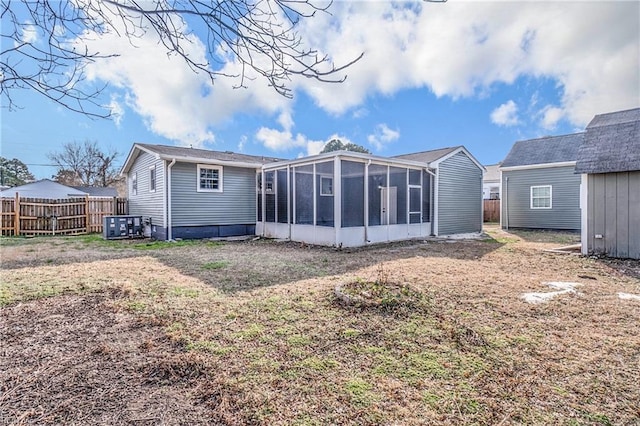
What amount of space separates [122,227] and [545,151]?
17.6 m

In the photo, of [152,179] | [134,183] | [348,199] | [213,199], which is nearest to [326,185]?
[348,199]

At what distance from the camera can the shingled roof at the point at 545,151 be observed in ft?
45.6

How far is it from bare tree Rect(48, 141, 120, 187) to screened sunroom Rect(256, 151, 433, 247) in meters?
26.8

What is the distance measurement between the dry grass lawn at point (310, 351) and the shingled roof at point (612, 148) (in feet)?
9.84

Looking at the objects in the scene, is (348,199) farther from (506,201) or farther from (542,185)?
(542,185)

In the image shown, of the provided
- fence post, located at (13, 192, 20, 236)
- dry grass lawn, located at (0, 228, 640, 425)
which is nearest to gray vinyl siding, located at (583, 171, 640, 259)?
dry grass lawn, located at (0, 228, 640, 425)

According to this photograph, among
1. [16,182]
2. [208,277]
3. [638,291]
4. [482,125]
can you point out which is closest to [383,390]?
[208,277]

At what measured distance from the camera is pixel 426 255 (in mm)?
7770

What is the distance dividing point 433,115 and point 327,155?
9.20m

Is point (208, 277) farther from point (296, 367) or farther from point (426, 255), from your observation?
point (426, 255)

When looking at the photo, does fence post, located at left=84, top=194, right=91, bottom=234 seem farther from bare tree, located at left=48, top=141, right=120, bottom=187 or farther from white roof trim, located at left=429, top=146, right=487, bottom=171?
bare tree, located at left=48, top=141, right=120, bottom=187

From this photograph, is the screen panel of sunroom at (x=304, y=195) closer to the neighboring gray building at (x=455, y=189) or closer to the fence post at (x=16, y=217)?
the neighboring gray building at (x=455, y=189)

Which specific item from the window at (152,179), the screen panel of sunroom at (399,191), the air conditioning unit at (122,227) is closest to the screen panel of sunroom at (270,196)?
the window at (152,179)

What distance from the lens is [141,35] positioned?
2547 mm
